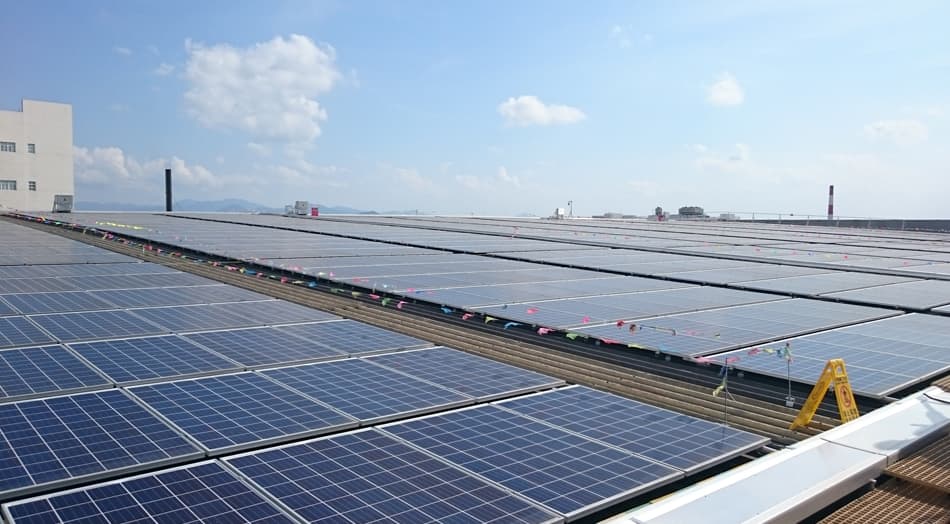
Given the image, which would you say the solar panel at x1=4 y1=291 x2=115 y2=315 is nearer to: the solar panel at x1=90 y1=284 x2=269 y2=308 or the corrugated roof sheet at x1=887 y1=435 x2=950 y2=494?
the solar panel at x1=90 y1=284 x2=269 y2=308

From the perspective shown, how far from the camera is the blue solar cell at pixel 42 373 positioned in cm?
Result: 904

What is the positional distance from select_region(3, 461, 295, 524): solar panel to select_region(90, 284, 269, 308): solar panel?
1030 cm

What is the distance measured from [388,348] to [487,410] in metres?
3.80

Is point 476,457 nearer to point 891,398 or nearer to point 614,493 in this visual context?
point 614,493

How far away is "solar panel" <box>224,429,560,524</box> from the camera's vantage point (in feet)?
20.1

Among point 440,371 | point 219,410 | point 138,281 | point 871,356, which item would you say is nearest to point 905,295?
point 871,356

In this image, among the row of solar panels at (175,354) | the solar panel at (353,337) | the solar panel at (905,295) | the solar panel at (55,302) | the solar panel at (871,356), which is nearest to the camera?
the row of solar panels at (175,354)

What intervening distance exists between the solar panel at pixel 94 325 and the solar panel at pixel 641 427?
25.2 ft

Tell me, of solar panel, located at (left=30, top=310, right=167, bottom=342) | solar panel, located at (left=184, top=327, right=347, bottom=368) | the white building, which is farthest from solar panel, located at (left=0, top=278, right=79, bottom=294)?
the white building

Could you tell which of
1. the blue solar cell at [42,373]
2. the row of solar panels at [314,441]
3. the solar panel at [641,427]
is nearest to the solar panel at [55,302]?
the row of solar panels at [314,441]

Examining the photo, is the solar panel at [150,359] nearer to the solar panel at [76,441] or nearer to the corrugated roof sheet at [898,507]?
Result: the solar panel at [76,441]

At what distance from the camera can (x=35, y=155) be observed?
8719cm

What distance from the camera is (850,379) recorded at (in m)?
11.4

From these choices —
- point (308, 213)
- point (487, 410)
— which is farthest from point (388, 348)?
point (308, 213)
